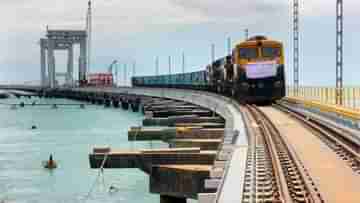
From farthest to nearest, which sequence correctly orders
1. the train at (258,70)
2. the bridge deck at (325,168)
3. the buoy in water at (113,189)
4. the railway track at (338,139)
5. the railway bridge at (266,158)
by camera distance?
the train at (258,70), the buoy in water at (113,189), the railway track at (338,139), the railway bridge at (266,158), the bridge deck at (325,168)

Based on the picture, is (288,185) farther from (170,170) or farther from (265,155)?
(170,170)

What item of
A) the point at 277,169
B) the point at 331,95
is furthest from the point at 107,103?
the point at 277,169

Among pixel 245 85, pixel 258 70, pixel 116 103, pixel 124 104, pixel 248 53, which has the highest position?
pixel 248 53

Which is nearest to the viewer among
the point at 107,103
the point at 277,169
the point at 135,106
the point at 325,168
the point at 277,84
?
the point at 277,169

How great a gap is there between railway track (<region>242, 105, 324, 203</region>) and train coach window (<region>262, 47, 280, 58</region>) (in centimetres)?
2389

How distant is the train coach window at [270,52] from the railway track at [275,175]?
78.4 feet

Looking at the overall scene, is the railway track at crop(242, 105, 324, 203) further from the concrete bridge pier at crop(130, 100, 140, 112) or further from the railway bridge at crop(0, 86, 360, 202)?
the concrete bridge pier at crop(130, 100, 140, 112)

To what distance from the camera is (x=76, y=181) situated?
48000mm

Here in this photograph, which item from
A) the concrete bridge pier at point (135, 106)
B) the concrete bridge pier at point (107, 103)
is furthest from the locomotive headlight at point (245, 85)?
the concrete bridge pier at point (107, 103)

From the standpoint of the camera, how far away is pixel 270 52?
54406 millimetres

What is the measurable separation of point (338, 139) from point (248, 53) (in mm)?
25694

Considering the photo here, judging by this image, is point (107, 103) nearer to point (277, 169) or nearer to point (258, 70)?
point (258, 70)

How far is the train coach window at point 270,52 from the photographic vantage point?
54.3 meters

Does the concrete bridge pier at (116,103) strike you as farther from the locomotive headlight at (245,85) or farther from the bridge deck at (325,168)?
the bridge deck at (325,168)
